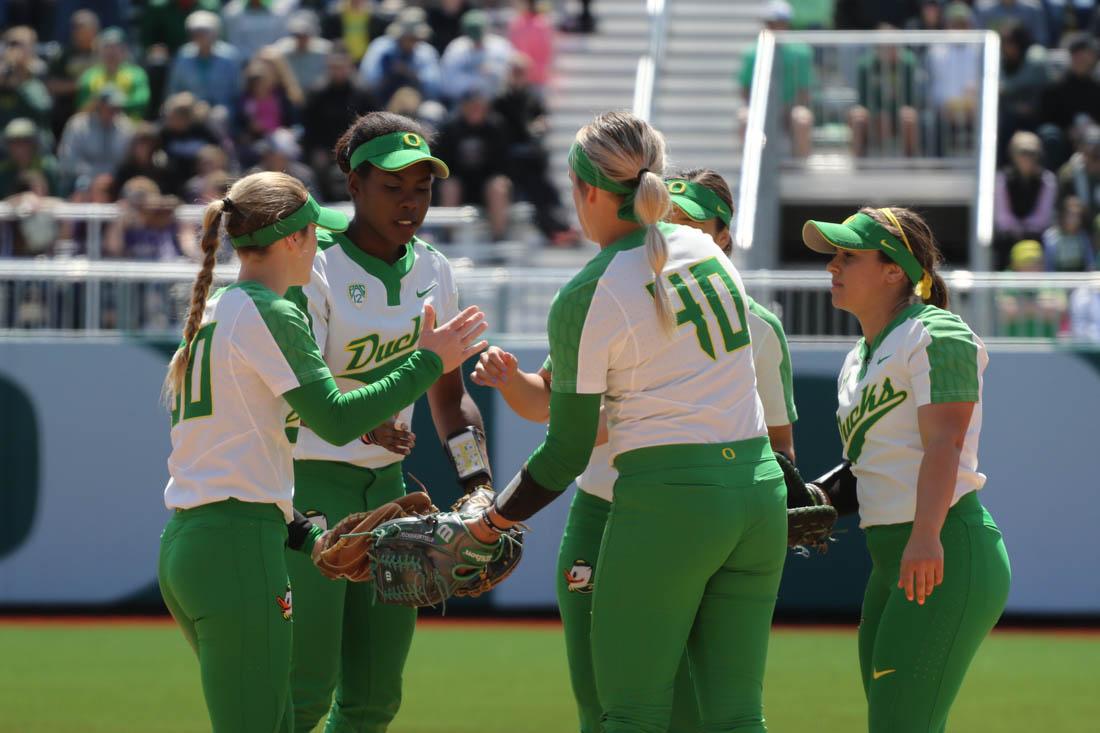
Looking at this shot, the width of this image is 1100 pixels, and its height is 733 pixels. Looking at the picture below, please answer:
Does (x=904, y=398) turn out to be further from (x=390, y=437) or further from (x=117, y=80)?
(x=117, y=80)

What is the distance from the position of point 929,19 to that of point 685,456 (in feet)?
38.3

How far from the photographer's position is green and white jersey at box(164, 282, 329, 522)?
4.56 m

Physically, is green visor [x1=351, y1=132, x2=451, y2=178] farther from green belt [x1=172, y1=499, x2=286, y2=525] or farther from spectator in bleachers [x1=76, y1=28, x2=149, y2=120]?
spectator in bleachers [x1=76, y1=28, x2=149, y2=120]

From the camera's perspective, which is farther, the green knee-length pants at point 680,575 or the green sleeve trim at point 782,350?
the green sleeve trim at point 782,350

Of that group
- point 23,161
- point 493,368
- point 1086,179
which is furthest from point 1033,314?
point 23,161

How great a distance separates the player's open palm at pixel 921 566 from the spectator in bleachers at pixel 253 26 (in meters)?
12.8

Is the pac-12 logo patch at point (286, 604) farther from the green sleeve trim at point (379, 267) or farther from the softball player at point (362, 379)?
the green sleeve trim at point (379, 267)

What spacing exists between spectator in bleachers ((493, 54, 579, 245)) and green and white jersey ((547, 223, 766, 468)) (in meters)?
9.54

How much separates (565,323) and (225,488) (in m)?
1.06

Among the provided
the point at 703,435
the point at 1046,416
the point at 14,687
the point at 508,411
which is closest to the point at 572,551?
the point at 703,435

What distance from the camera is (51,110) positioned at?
15875 mm

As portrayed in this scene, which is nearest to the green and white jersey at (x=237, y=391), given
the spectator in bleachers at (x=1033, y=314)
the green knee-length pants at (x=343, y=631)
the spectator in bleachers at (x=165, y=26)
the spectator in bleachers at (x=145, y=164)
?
the green knee-length pants at (x=343, y=631)

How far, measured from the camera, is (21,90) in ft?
50.6

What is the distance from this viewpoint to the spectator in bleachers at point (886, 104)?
1434cm
